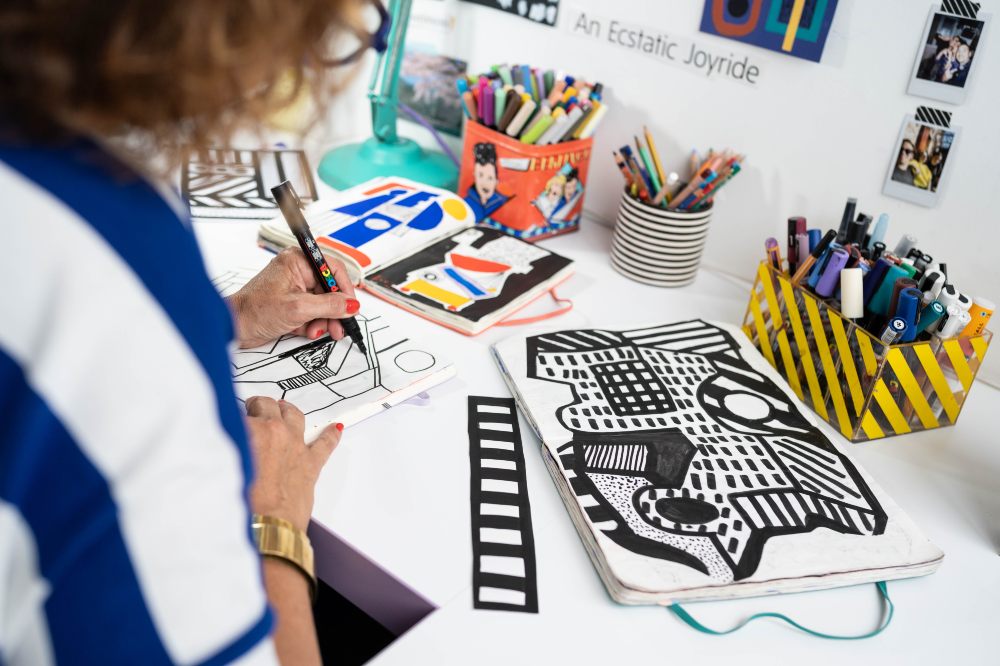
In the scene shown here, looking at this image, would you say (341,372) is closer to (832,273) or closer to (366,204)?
(366,204)

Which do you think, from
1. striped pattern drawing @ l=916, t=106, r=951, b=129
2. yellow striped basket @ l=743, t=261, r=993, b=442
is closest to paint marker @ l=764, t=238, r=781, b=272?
yellow striped basket @ l=743, t=261, r=993, b=442

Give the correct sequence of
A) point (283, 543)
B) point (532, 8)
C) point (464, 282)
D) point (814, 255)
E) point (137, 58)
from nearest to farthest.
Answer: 1. point (137, 58)
2. point (283, 543)
3. point (814, 255)
4. point (464, 282)
5. point (532, 8)

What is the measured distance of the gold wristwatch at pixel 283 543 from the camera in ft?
2.00

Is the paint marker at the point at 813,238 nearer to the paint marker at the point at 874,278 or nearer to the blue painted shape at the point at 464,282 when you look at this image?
the paint marker at the point at 874,278

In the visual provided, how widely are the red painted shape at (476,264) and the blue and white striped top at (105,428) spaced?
2.26ft

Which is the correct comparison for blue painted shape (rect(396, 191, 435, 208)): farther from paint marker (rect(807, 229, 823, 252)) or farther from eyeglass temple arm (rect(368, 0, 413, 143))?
paint marker (rect(807, 229, 823, 252))

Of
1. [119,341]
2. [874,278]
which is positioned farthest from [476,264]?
[119,341]

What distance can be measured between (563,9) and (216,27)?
1005 millimetres

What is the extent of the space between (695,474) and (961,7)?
63 centimetres

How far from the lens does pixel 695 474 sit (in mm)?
771

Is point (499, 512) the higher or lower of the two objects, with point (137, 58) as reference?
lower

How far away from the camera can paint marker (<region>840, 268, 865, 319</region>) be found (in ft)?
2.87

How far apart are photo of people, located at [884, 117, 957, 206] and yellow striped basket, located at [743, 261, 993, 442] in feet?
0.73

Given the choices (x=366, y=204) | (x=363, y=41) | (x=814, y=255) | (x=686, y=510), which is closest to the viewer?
(x=363, y=41)
